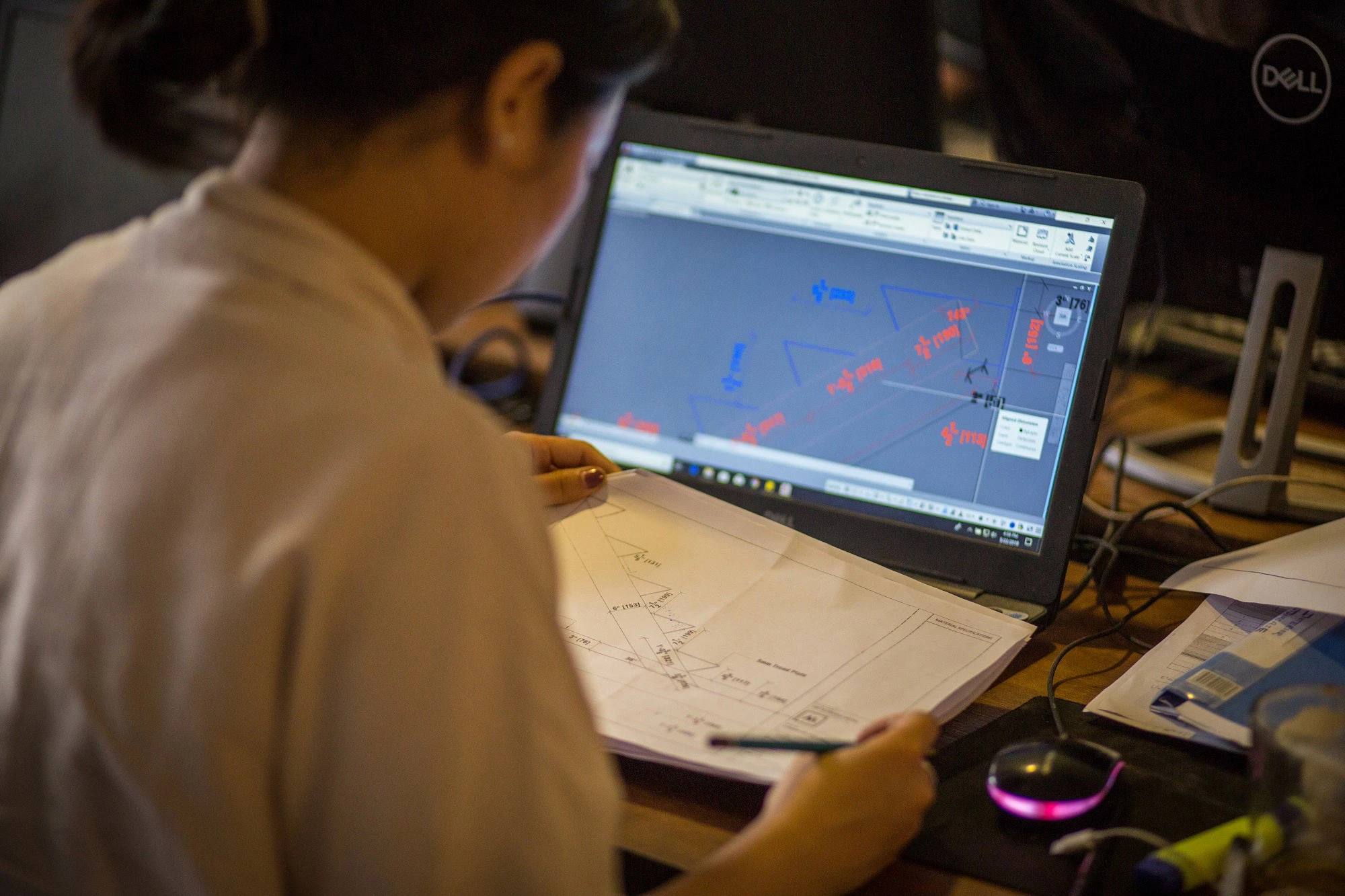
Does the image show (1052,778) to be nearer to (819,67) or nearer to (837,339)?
(837,339)

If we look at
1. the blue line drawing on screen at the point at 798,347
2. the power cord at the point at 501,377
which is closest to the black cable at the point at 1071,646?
the blue line drawing on screen at the point at 798,347

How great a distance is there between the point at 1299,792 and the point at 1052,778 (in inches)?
4.8

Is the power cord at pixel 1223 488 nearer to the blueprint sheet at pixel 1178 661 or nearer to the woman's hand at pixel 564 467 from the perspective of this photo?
the blueprint sheet at pixel 1178 661

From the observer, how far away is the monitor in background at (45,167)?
1442 millimetres

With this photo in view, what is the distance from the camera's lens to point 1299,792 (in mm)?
550

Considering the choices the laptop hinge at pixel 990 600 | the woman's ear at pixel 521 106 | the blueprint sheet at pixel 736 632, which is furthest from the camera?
the laptop hinge at pixel 990 600

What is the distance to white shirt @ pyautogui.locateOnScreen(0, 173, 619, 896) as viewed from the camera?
0.42m

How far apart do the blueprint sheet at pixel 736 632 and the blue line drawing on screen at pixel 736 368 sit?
0.38 ft

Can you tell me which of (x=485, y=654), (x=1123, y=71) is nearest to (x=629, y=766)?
(x=485, y=654)

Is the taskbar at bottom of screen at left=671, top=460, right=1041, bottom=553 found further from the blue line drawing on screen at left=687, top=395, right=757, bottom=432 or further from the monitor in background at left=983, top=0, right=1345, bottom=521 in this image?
the monitor in background at left=983, top=0, right=1345, bottom=521

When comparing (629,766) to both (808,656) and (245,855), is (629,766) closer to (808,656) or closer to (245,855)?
(808,656)

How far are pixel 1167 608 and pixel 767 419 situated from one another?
36cm

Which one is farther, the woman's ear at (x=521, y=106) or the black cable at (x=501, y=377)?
the black cable at (x=501, y=377)

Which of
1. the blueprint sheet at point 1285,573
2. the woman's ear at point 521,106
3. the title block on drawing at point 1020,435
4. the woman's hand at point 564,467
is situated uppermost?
the woman's ear at point 521,106
